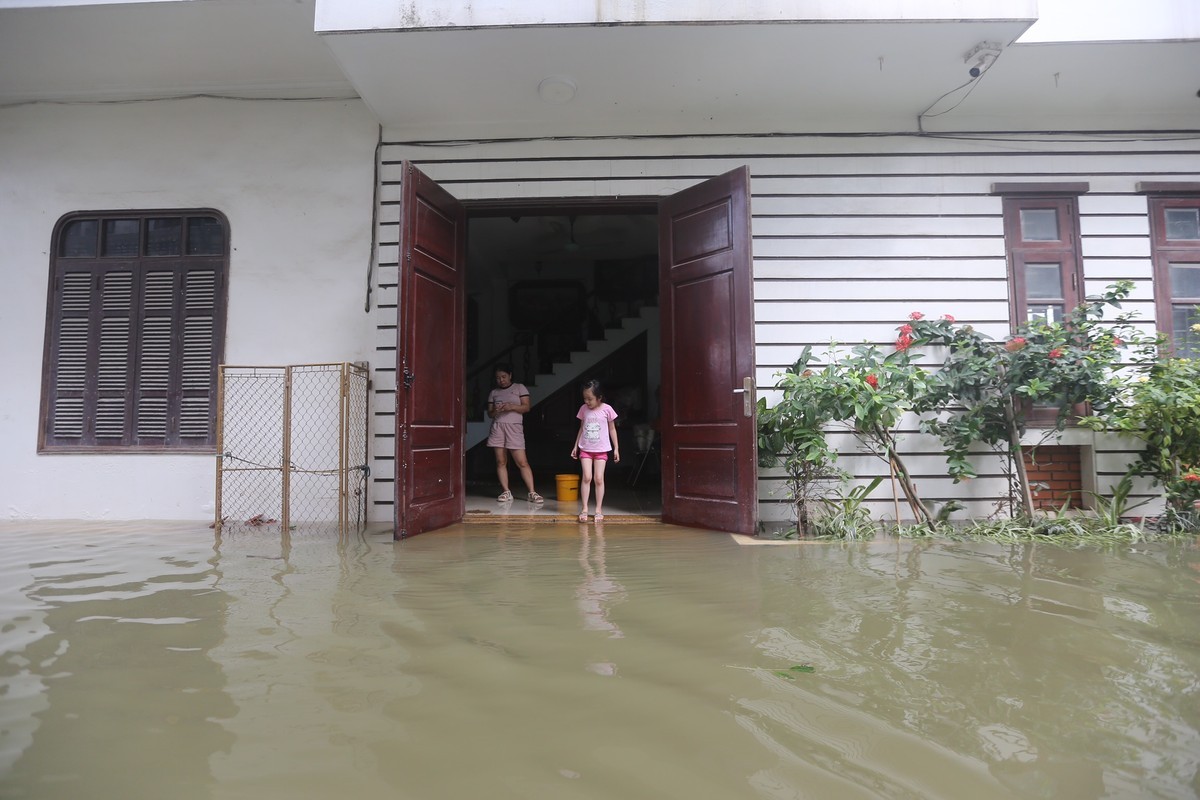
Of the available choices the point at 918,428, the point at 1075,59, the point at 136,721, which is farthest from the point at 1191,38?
the point at 136,721

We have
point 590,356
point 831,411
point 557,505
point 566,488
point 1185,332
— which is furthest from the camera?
point 590,356

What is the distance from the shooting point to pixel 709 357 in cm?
486

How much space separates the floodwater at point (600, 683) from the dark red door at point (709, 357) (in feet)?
4.66

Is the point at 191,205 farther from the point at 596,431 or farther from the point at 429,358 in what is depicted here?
the point at 596,431

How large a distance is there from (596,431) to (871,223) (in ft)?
9.73

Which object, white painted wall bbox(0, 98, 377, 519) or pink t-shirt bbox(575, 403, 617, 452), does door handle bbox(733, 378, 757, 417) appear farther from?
white painted wall bbox(0, 98, 377, 519)

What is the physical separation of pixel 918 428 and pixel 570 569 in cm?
336

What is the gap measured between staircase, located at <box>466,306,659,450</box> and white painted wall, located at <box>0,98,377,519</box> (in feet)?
14.7

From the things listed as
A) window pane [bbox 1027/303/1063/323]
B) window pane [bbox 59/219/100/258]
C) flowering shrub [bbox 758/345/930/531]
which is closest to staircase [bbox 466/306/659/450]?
flowering shrub [bbox 758/345/930/531]

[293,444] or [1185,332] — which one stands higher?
[1185,332]

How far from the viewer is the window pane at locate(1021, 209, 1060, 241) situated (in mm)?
5227

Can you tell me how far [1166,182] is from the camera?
522 cm

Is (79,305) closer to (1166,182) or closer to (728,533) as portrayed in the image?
(728,533)

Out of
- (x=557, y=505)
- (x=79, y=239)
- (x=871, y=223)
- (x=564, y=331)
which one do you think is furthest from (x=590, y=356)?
(x=79, y=239)
